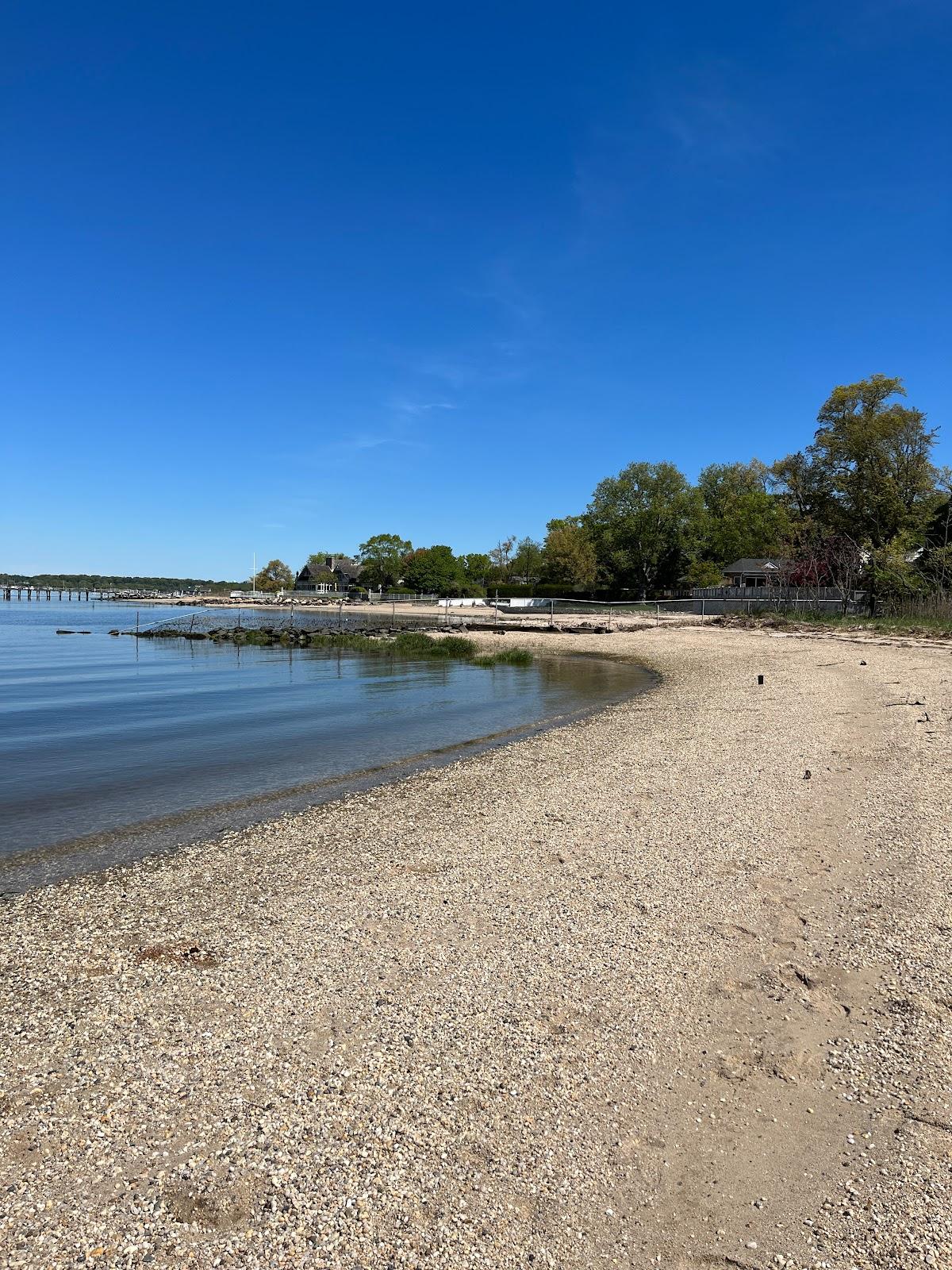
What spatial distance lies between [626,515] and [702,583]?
12627 mm

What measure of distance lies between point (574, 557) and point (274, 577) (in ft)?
372

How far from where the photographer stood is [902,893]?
611 centimetres

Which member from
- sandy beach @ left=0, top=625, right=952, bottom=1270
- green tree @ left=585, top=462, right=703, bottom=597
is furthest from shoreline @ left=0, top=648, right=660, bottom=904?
green tree @ left=585, top=462, right=703, bottom=597

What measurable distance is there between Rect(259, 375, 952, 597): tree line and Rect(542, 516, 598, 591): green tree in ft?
0.52

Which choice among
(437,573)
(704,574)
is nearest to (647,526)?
(704,574)

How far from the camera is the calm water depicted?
9234 mm

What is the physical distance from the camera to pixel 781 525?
7088 cm

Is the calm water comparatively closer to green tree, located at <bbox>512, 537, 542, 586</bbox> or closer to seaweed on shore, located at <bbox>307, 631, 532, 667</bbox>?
seaweed on shore, located at <bbox>307, 631, 532, 667</bbox>

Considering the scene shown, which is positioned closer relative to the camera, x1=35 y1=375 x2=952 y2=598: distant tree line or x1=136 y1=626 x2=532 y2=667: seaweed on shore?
x1=136 y1=626 x2=532 y2=667: seaweed on shore

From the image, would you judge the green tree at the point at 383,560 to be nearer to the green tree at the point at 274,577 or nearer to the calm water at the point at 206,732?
the green tree at the point at 274,577

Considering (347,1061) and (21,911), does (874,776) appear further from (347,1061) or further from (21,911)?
(21,911)

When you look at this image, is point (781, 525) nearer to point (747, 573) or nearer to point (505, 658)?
point (747, 573)

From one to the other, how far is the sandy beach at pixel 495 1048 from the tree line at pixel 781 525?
35.0 meters

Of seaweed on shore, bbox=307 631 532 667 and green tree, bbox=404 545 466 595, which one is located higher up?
green tree, bbox=404 545 466 595
